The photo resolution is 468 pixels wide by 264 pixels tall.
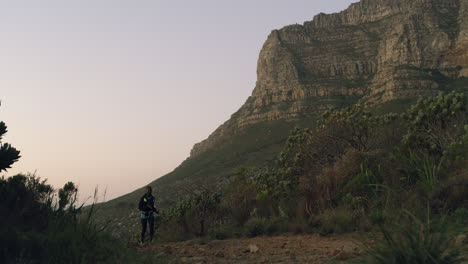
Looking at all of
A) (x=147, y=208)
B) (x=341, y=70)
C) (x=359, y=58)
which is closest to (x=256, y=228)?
(x=147, y=208)

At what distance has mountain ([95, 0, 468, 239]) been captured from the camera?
9406 cm

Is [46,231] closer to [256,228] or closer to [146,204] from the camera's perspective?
[146,204]

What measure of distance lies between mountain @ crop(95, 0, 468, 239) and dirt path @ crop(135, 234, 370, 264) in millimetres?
66228

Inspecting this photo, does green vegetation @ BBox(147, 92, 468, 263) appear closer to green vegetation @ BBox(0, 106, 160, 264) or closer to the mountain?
green vegetation @ BBox(0, 106, 160, 264)

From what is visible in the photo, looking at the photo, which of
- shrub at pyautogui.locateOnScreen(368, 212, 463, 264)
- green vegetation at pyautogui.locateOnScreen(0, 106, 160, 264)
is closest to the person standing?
green vegetation at pyautogui.locateOnScreen(0, 106, 160, 264)

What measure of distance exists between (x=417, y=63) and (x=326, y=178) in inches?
4299

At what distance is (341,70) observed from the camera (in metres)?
121

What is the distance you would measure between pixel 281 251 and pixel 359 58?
123131mm

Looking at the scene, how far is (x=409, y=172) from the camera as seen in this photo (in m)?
11.8

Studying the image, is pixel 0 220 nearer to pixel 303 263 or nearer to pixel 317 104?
pixel 303 263

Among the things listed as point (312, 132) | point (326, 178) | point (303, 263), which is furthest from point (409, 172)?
point (303, 263)

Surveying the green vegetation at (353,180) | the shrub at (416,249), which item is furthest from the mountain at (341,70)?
the shrub at (416,249)

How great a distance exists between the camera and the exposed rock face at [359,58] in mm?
101750

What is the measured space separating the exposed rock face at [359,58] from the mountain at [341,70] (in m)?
0.25
